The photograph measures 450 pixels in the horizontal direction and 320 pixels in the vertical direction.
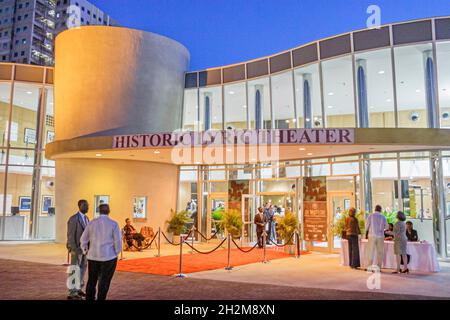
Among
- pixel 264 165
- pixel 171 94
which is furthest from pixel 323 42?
pixel 171 94

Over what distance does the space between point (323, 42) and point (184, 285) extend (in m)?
12.1

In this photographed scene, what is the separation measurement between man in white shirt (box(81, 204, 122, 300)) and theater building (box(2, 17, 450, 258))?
7.47 m

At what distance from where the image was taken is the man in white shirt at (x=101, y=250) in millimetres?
6500

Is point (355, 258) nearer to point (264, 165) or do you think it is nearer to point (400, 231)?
point (400, 231)

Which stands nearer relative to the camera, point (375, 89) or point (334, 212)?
point (334, 212)

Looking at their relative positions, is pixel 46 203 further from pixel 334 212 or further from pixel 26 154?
pixel 334 212

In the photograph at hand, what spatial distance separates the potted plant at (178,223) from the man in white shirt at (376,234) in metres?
9.14

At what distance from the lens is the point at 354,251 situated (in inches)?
478

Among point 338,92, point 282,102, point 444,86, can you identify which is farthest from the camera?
point 282,102

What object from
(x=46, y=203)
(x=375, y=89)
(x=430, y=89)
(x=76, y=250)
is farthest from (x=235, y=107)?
(x=76, y=250)

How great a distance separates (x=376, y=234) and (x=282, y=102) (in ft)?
30.7

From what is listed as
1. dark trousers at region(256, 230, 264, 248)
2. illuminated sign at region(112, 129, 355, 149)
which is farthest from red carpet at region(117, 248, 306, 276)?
illuminated sign at region(112, 129, 355, 149)

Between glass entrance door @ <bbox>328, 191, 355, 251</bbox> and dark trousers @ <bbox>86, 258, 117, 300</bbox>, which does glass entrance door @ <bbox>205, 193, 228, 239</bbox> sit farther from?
dark trousers @ <bbox>86, 258, 117, 300</bbox>

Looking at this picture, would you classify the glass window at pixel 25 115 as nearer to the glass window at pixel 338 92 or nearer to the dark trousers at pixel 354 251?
the glass window at pixel 338 92
